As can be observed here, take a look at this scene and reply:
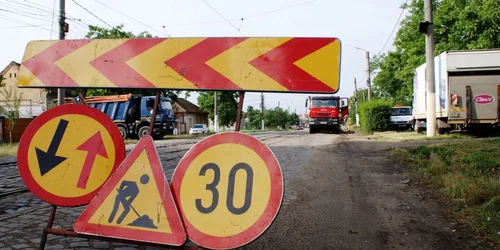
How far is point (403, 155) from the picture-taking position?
377 inches

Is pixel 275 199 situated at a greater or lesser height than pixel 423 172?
greater

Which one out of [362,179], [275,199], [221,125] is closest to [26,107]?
[221,125]

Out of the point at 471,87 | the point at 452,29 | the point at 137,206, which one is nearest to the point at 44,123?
the point at 137,206

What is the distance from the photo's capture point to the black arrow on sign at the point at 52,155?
9.45 ft

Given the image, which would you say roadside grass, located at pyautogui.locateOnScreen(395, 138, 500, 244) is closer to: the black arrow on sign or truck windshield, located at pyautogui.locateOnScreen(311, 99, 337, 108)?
the black arrow on sign

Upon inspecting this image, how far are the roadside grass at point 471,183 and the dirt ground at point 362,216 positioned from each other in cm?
16

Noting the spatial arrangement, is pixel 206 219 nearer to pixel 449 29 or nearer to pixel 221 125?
pixel 449 29

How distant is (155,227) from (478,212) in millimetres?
3342

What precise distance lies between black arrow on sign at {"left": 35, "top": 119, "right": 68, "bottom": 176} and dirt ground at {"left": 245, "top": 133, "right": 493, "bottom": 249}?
5.73 feet

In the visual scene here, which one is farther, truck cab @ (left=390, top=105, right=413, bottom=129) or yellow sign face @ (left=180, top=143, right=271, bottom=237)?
truck cab @ (left=390, top=105, right=413, bottom=129)

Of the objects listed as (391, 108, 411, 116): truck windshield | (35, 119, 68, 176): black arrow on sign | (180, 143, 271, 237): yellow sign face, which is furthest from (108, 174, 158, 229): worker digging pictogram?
(391, 108, 411, 116): truck windshield

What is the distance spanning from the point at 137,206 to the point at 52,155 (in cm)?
81

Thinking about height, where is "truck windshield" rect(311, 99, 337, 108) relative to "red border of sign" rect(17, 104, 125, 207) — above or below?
above

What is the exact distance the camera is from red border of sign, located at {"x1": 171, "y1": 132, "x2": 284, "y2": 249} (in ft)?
7.93
